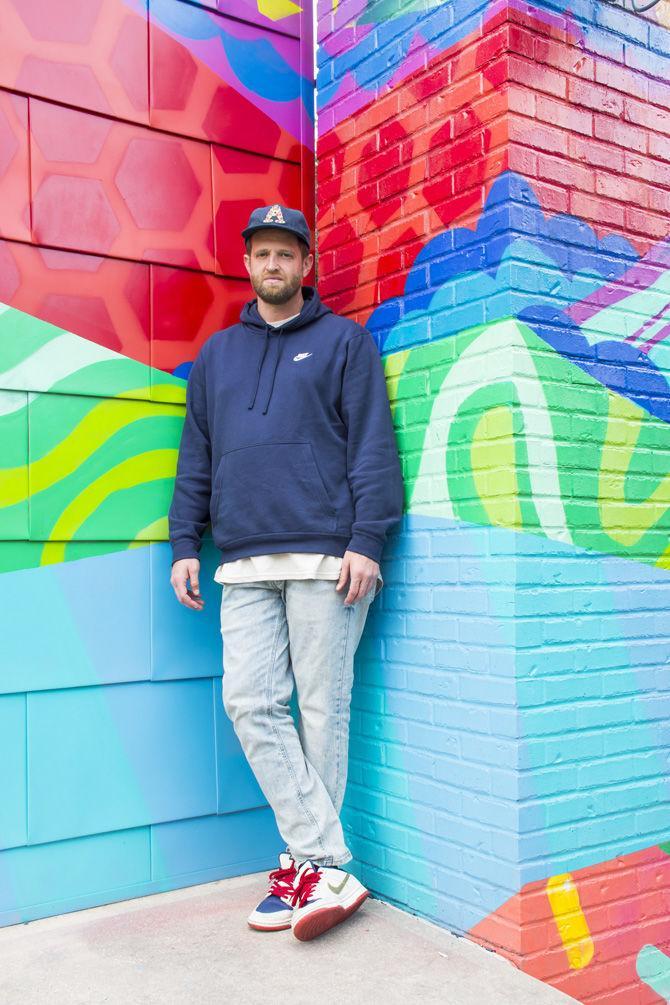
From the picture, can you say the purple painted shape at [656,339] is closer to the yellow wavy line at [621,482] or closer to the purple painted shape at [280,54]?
the yellow wavy line at [621,482]

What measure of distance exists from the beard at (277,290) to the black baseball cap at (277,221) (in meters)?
0.13

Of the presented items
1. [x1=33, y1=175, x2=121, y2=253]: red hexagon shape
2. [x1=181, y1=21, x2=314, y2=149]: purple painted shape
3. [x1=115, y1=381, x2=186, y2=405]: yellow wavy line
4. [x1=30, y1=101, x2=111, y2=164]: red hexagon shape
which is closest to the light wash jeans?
[x1=115, y1=381, x2=186, y2=405]: yellow wavy line

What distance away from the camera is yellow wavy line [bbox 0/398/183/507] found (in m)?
2.59

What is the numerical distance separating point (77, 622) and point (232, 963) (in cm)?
100

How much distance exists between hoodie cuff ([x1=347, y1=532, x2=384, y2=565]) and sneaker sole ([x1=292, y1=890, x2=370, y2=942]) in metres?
0.91

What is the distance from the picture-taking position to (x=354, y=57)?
304cm

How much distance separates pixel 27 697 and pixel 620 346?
75.8 inches

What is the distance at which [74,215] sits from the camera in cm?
273

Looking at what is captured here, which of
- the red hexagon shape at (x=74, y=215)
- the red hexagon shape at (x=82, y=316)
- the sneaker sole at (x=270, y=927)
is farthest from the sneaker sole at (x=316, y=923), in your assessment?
the red hexagon shape at (x=74, y=215)

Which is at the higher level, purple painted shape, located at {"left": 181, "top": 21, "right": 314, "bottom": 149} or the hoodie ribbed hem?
purple painted shape, located at {"left": 181, "top": 21, "right": 314, "bottom": 149}

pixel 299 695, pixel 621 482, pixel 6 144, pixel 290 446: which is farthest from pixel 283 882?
pixel 6 144

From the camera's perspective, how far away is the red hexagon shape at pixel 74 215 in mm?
2680

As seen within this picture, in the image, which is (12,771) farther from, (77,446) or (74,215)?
(74,215)

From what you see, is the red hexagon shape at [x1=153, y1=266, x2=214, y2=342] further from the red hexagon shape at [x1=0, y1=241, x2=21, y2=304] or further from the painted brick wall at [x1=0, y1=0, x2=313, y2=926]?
the red hexagon shape at [x1=0, y1=241, x2=21, y2=304]
